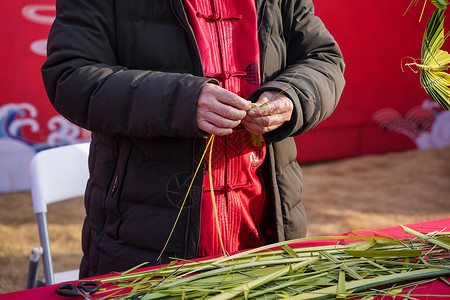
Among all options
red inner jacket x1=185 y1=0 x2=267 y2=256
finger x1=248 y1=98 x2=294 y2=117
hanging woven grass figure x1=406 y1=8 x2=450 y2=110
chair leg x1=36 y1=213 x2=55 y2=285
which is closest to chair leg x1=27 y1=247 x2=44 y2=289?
chair leg x1=36 y1=213 x2=55 y2=285

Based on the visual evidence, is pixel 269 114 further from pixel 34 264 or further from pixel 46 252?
pixel 34 264

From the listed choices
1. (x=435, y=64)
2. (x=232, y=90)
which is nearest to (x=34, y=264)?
(x=232, y=90)

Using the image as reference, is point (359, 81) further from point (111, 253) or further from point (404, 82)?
point (111, 253)

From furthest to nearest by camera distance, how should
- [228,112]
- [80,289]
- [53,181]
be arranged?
[53,181] < [228,112] < [80,289]

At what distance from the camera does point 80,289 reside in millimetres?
980

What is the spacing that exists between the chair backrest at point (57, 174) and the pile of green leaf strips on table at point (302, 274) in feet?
2.60

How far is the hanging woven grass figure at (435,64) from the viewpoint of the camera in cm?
101

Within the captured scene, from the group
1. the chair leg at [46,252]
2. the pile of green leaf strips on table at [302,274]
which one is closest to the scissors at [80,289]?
the pile of green leaf strips on table at [302,274]

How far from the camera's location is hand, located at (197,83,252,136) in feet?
3.75

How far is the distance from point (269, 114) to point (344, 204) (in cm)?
289

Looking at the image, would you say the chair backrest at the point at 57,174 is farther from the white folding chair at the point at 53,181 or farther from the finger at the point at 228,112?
the finger at the point at 228,112

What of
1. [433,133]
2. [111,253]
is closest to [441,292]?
[111,253]

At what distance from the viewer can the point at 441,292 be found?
0.95m

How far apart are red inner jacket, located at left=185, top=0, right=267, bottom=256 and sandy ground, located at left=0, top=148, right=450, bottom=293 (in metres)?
1.86
